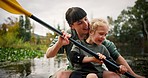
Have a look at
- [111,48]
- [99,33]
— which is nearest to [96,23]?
[99,33]

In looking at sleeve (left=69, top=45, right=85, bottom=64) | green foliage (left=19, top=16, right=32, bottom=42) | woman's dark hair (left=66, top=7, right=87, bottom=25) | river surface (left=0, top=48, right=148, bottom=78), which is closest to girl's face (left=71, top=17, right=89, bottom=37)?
woman's dark hair (left=66, top=7, right=87, bottom=25)

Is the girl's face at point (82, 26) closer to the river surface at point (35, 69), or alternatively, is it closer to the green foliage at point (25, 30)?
the river surface at point (35, 69)

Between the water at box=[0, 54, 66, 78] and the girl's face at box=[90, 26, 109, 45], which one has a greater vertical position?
the girl's face at box=[90, 26, 109, 45]

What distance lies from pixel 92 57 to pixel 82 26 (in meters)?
0.25

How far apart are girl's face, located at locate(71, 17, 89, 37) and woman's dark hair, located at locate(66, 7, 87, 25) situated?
0.02m

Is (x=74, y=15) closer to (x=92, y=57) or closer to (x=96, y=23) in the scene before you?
(x=96, y=23)

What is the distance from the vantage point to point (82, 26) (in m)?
1.78

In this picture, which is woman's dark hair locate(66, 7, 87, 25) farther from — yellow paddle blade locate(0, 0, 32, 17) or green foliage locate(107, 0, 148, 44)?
green foliage locate(107, 0, 148, 44)

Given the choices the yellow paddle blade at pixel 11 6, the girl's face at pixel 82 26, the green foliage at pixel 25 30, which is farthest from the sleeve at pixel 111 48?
the green foliage at pixel 25 30

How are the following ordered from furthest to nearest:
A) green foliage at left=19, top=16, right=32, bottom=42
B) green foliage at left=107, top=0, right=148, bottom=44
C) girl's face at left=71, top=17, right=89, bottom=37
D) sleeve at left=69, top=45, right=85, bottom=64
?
green foliage at left=19, top=16, right=32, bottom=42 < green foliage at left=107, top=0, right=148, bottom=44 < girl's face at left=71, top=17, right=89, bottom=37 < sleeve at left=69, top=45, right=85, bottom=64

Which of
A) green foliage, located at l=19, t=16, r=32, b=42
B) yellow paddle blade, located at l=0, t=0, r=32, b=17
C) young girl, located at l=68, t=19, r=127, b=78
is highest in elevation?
green foliage, located at l=19, t=16, r=32, b=42

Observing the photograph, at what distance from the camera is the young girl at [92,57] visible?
1.63m

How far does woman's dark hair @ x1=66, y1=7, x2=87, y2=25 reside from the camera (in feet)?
6.03

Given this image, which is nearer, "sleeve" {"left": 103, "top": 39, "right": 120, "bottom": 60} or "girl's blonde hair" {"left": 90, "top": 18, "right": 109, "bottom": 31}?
"girl's blonde hair" {"left": 90, "top": 18, "right": 109, "bottom": 31}
